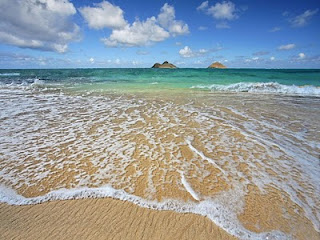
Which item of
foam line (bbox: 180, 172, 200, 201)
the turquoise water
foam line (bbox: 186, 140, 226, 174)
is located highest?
foam line (bbox: 180, 172, 200, 201)

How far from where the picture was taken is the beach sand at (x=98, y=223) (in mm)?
2203

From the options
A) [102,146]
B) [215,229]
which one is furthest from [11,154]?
[215,229]

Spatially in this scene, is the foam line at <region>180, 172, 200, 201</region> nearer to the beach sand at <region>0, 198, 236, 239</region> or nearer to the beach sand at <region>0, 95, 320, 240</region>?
the beach sand at <region>0, 95, 320, 240</region>

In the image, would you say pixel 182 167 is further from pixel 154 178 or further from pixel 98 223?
pixel 98 223

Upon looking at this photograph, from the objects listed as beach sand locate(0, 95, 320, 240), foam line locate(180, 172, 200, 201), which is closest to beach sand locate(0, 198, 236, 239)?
beach sand locate(0, 95, 320, 240)

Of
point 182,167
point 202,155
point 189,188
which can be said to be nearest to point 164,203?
point 189,188

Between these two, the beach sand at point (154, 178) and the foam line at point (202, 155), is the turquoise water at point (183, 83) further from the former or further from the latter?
the foam line at point (202, 155)

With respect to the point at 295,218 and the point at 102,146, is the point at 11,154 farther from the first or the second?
the point at 295,218

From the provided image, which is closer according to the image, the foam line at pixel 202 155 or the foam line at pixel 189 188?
the foam line at pixel 189 188

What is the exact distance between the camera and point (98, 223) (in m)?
2.35

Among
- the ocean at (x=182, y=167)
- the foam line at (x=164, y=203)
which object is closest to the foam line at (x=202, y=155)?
the ocean at (x=182, y=167)

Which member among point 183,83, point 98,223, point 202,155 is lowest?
point 183,83

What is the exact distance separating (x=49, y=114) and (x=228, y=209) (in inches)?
276

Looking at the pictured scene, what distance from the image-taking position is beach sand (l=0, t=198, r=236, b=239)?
2203 mm
